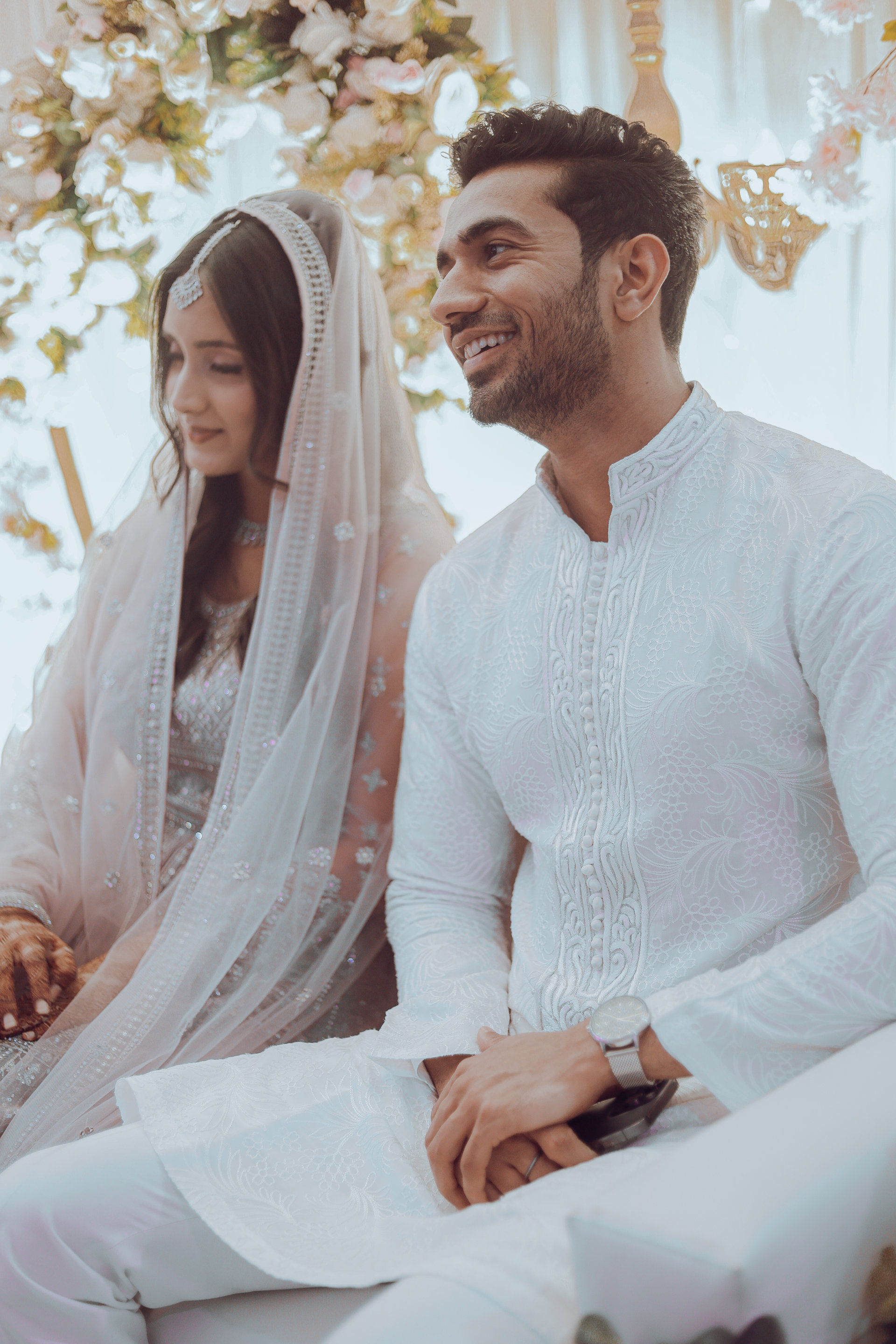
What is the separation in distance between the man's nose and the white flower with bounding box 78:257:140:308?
0.95 m

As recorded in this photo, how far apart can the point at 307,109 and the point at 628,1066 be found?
157 cm

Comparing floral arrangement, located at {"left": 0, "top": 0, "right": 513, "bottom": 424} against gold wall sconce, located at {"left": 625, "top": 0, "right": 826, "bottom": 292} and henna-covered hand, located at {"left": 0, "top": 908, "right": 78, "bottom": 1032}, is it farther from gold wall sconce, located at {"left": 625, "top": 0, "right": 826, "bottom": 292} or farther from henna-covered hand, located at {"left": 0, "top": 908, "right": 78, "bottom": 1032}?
henna-covered hand, located at {"left": 0, "top": 908, "right": 78, "bottom": 1032}

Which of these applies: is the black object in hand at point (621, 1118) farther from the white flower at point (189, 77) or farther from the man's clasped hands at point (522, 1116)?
the white flower at point (189, 77)

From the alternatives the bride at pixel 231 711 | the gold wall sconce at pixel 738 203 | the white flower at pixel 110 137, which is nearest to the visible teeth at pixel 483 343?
the bride at pixel 231 711

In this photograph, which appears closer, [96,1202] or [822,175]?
[96,1202]

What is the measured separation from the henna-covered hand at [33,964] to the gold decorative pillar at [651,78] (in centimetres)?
145

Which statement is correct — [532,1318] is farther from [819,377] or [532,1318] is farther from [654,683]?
[819,377]

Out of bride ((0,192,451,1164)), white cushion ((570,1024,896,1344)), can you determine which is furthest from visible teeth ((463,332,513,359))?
white cushion ((570,1024,896,1344))

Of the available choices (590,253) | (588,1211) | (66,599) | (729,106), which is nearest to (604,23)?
(729,106)

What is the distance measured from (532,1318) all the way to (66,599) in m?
1.75

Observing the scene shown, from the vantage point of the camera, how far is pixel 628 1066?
3.16 ft

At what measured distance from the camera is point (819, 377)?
1687 mm

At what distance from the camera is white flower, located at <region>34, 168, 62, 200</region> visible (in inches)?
76.3

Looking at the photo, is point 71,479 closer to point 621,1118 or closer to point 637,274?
point 637,274
